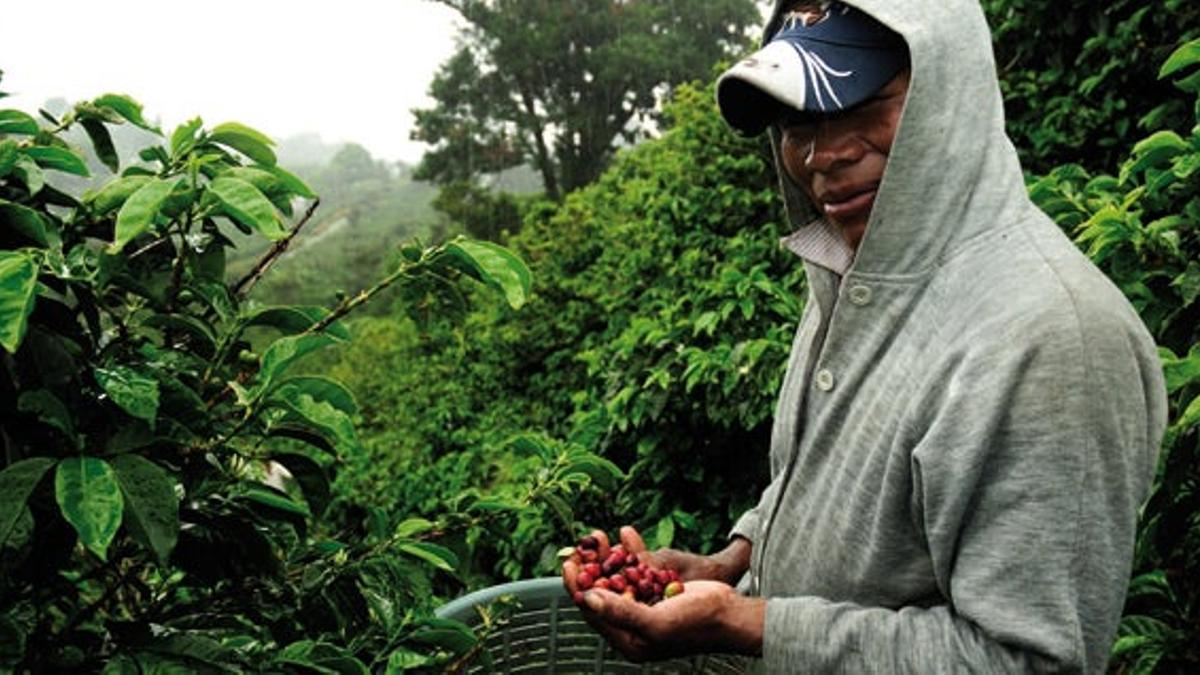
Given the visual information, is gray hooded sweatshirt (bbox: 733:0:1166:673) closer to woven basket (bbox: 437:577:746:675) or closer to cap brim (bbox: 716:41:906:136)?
cap brim (bbox: 716:41:906:136)

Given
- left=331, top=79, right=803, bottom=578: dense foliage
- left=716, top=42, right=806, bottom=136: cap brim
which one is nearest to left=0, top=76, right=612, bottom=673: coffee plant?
left=331, top=79, right=803, bottom=578: dense foliage

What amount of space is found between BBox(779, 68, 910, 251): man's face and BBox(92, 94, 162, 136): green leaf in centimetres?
89

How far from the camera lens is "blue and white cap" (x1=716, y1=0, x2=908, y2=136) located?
48.4 inches

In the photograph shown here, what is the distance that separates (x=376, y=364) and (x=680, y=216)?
11.9ft

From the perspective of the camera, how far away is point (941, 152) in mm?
1196

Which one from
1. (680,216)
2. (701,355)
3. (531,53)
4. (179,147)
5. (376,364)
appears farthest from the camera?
(531,53)

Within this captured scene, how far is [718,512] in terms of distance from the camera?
10.0 ft

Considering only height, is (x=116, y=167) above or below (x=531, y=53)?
below

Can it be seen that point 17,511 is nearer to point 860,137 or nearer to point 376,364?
point 860,137

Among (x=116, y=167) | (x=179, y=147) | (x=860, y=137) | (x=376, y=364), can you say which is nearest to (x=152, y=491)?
(x=179, y=147)

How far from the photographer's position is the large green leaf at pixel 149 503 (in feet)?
3.19

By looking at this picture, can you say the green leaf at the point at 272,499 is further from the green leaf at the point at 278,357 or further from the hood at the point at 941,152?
the hood at the point at 941,152

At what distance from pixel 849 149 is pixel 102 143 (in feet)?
3.46

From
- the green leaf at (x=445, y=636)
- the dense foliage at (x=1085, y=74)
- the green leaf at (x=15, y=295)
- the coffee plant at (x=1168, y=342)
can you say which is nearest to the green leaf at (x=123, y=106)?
the green leaf at (x=15, y=295)
